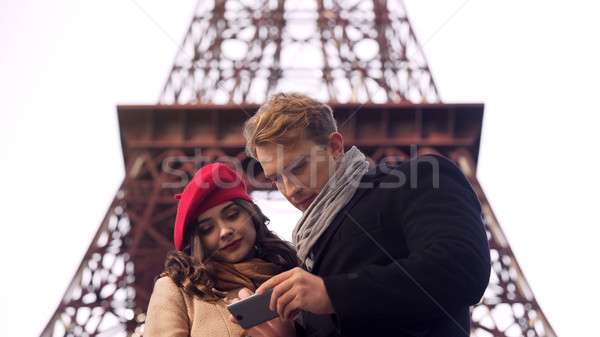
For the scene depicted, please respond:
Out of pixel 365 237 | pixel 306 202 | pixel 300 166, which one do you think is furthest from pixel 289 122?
pixel 365 237

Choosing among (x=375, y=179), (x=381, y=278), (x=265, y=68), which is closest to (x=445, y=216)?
(x=381, y=278)

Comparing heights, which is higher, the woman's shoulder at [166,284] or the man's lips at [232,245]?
the man's lips at [232,245]

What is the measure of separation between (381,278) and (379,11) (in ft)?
37.5

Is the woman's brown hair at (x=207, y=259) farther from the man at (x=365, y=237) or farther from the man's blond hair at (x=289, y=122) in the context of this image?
the man's blond hair at (x=289, y=122)

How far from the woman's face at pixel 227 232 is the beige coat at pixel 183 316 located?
16cm

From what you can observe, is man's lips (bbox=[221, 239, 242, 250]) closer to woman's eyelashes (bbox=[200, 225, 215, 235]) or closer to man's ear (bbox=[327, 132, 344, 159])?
woman's eyelashes (bbox=[200, 225, 215, 235])

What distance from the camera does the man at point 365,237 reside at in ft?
4.74

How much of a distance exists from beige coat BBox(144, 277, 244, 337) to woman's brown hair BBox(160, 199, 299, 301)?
0.03 metres

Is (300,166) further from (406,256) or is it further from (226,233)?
(226,233)

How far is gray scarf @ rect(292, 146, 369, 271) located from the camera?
1.75m

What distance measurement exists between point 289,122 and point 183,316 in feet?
2.67

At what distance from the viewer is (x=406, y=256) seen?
162cm

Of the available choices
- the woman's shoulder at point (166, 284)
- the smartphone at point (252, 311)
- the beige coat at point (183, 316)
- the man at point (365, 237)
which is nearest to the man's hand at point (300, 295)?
the man at point (365, 237)

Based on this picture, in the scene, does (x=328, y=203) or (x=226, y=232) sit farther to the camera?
(x=226, y=232)
